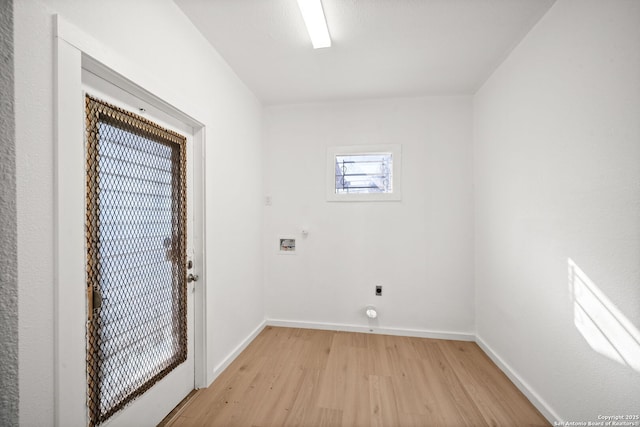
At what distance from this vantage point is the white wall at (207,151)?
32.5 inches

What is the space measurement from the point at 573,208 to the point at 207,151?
235 centimetres

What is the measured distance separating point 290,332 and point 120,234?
6.79ft

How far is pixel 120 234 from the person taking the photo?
4.05 ft

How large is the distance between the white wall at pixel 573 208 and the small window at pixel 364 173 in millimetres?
963

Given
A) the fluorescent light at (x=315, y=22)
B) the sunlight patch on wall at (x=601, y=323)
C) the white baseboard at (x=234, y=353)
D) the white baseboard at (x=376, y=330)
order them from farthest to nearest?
the white baseboard at (x=376, y=330), the white baseboard at (x=234, y=353), the fluorescent light at (x=315, y=22), the sunlight patch on wall at (x=601, y=323)

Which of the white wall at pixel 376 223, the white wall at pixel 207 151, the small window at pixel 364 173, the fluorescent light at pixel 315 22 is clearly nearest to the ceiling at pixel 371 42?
the fluorescent light at pixel 315 22

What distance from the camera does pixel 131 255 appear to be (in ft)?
4.25

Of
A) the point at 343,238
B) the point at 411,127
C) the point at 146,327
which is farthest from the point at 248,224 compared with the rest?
the point at 411,127

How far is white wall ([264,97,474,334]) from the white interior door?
48.0 inches

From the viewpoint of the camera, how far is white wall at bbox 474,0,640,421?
109 centimetres

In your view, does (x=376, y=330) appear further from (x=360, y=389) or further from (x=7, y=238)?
(x=7, y=238)

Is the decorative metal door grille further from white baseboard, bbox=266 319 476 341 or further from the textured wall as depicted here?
white baseboard, bbox=266 319 476 341

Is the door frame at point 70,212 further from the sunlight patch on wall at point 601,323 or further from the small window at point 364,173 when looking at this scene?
the sunlight patch on wall at point 601,323

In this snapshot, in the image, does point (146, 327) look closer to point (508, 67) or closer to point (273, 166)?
point (273, 166)
